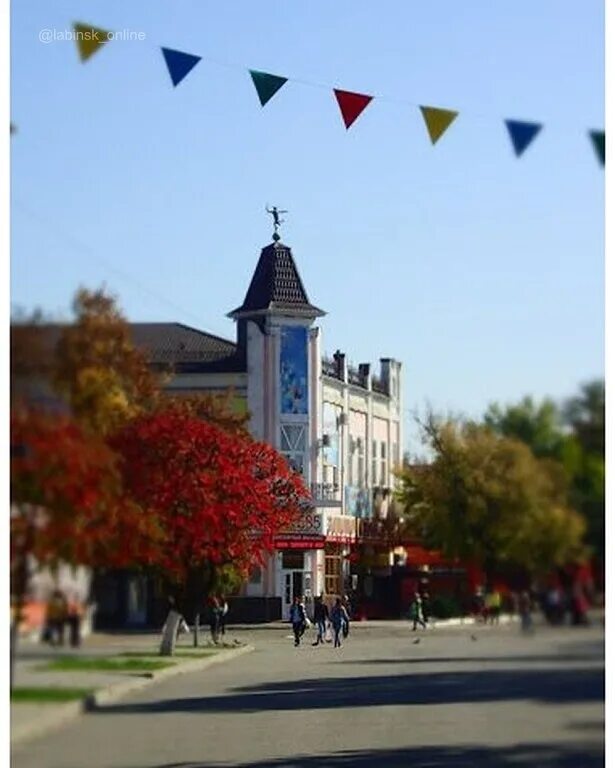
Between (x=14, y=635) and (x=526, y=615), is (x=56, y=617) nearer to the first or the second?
(x=14, y=635)

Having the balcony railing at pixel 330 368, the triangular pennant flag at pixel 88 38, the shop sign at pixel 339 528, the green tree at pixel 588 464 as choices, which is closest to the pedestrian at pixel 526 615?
the green tree at pixel 588 464

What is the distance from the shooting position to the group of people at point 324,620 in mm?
3127

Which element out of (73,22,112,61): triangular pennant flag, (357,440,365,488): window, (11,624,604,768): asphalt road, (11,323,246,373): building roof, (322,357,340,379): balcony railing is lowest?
(11,624,604,768): asphalt road

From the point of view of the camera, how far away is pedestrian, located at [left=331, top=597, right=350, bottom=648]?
3.17m

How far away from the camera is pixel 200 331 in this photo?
3.17 meters

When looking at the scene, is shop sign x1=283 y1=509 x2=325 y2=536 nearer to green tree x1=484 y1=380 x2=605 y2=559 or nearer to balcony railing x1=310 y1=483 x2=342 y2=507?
balcony railing x1=310 y1=483 x2=342 y2=507

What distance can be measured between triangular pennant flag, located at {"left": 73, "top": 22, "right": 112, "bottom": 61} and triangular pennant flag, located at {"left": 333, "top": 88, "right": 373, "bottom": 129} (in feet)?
1.91

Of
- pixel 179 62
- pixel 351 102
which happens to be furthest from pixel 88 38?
pixel 351 102

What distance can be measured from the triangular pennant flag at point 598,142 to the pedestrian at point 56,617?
165 centimetres

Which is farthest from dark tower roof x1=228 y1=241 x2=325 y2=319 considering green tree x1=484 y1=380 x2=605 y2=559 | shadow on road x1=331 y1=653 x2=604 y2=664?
shadow on road x1=331 y1=653 x2=604 y2=664

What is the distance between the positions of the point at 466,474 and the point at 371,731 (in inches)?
26.4

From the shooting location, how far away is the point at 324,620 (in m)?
3.19

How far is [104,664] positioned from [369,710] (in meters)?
0.66
